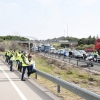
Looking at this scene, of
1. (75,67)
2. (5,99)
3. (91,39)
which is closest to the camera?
(5,99)

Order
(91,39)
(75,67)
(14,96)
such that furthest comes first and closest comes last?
1. (91,39)
2. (75,67)
3. (14,96)

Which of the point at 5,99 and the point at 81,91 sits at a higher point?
the point at 81,91

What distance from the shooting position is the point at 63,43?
137750mm

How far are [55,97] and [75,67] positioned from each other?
64.0 feet

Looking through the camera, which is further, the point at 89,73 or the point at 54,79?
the point at 89,73

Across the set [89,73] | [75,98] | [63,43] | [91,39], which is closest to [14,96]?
[75,98]

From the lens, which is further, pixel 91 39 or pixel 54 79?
pixel 91 39

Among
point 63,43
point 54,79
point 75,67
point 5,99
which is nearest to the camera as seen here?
point 5,99

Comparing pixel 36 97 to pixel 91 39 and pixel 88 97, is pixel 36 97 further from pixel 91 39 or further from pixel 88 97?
pixel 91 39

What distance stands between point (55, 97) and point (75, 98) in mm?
720

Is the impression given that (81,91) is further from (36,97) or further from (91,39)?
(91,39)

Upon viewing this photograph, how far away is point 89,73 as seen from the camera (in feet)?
78.7

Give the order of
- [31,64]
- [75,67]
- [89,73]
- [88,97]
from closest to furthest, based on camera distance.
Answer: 1. [88,97]
2. [31,64]
3. [89,73]
4. [75,67]

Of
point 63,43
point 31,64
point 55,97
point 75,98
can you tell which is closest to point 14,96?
point 55,97
